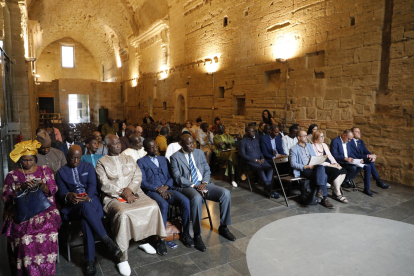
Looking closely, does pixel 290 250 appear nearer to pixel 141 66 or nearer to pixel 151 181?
pixel 151 181

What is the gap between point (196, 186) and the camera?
12.5 ft

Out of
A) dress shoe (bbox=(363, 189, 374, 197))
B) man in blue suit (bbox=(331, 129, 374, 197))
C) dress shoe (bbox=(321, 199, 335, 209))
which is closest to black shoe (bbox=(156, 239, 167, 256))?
dress shoe (bbox=(321, 199, 335, 209))

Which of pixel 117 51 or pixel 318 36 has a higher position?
pixel 117 51

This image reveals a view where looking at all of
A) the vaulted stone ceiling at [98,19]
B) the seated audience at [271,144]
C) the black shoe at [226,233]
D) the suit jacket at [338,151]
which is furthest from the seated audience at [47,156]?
the vaulted stone ceiling at [98,19]

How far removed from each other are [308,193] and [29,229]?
14.2ft

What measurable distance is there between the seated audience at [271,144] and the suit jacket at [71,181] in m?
3.68

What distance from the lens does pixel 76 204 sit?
10.1ft

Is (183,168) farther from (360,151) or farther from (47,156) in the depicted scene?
(360,151)

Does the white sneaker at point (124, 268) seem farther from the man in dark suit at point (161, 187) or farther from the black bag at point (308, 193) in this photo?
the black bag at point (308, 193)

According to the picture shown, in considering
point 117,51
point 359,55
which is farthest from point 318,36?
point 117,51

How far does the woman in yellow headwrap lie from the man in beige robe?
60 centimetres

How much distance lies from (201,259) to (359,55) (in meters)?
6.25

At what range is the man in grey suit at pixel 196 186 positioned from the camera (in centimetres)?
353

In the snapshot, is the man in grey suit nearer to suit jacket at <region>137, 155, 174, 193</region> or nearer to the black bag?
suit jacket at <region>137, 155, 174, 193</region>
